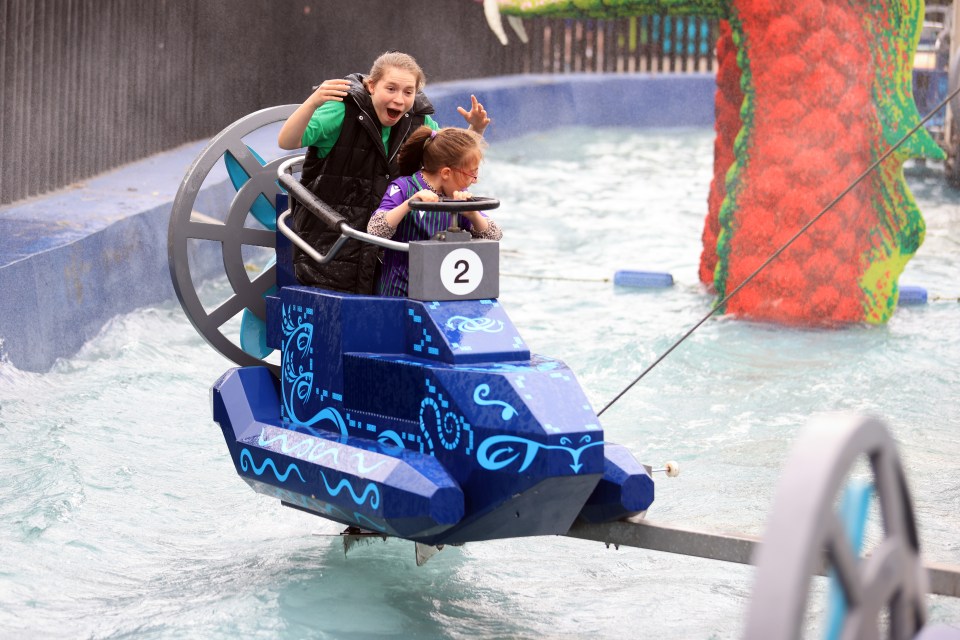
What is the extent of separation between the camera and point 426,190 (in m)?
3.47

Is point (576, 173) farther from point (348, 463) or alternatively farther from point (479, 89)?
point (348, 463)

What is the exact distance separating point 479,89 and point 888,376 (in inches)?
360

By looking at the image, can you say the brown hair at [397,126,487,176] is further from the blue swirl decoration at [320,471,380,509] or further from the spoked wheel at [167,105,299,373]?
the blue swirl decoration at [320,471,380,509]

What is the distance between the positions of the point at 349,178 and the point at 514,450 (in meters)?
1.24

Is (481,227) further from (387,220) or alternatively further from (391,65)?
(391,65)

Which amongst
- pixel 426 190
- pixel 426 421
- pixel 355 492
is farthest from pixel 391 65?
pixel 355 492

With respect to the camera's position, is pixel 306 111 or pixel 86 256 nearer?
pixel 306 111

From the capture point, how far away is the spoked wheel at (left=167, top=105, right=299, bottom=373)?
4176 millimetres

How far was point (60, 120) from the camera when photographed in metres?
8.01

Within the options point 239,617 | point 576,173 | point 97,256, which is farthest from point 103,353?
point 576,173

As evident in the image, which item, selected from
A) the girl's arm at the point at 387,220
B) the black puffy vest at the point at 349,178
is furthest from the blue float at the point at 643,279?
the girl's arm at the point at 387,220

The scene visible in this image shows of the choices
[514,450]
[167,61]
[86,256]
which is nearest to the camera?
[514,450]

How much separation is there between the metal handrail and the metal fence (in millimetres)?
3851

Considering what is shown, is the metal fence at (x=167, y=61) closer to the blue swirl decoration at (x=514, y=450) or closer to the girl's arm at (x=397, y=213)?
the girl's arm at (x=397, y=213)
